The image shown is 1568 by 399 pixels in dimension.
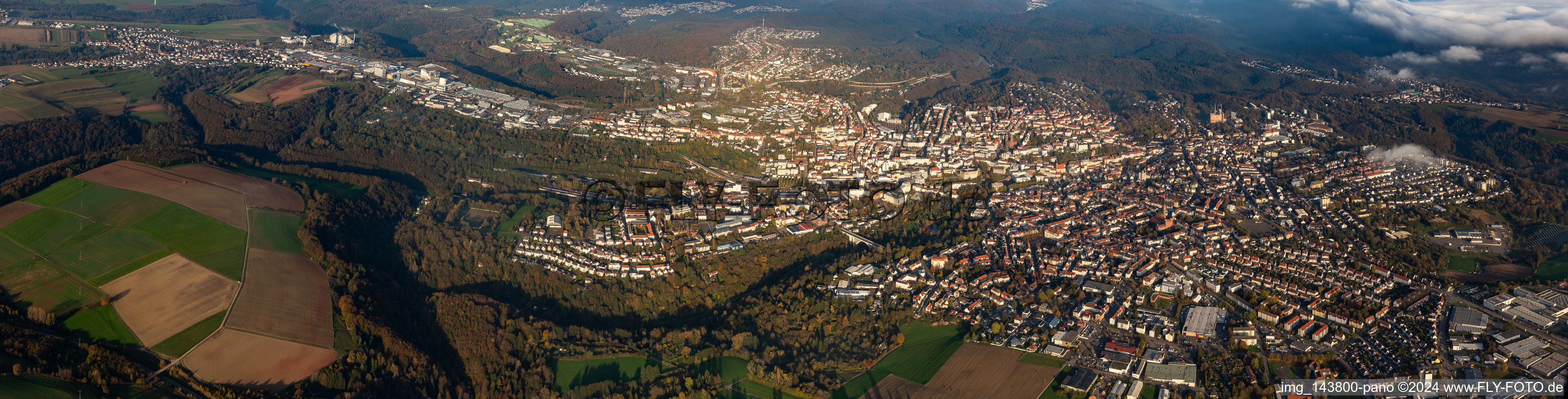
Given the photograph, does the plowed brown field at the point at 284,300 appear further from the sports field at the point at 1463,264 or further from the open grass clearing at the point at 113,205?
the sports field at the point at 1463,264

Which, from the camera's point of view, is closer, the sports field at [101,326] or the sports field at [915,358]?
the sports field at [101,326]

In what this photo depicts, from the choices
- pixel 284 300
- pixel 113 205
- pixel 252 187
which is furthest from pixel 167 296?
pixel 252 187

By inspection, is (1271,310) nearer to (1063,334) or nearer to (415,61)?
(1063,334)

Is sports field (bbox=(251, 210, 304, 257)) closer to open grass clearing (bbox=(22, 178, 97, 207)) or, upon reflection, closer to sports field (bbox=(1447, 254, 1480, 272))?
A: open grass clearing (bbox=(22, 178, 97, 207))

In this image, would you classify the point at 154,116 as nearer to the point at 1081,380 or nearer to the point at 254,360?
the point at 254,360

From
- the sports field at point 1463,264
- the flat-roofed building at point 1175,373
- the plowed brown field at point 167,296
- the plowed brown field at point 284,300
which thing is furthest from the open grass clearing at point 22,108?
the sports field at point 1463,264
